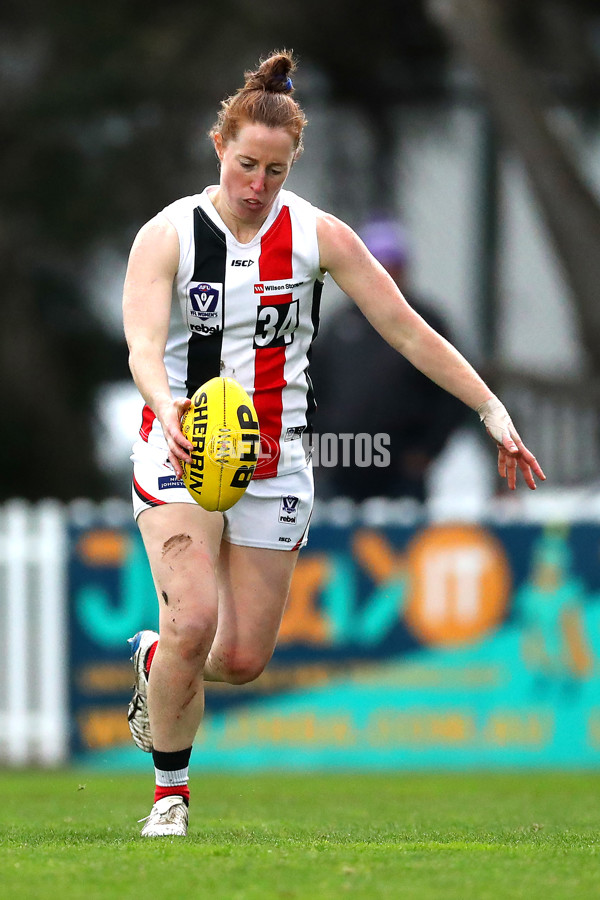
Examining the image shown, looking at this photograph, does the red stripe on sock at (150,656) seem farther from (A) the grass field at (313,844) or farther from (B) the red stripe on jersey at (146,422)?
(B) the red stripe on jersey at (146,422)

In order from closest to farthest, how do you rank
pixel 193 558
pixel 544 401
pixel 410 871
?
pixel 410 871 → pixel 193 558 → pixel 544 401

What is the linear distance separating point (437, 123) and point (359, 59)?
2.71 feet

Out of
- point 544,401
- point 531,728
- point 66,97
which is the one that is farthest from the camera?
point 66,97

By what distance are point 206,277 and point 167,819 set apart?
1650mm

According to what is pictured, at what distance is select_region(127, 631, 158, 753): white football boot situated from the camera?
507cm

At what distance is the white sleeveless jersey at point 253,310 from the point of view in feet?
15.7

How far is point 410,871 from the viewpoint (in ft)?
12.9

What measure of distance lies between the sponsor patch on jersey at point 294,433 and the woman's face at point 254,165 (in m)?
0.70

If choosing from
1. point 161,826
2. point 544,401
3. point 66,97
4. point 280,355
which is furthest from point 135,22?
point 161,826

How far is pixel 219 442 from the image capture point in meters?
4.33

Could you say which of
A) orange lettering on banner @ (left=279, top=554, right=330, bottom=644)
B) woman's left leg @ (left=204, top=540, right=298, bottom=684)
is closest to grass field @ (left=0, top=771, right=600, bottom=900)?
woman's left leg @ (left=204, top=540, right=298, bottom=684)

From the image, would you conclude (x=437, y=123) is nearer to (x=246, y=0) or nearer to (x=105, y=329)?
(x=246, y=0)

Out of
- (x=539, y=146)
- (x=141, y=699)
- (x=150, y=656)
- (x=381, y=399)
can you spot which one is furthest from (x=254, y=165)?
(x=539, y=146)

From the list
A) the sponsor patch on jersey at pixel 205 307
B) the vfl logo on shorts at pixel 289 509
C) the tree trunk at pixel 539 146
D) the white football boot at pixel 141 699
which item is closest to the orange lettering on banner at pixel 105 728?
the white football boot at pixel 141 699
